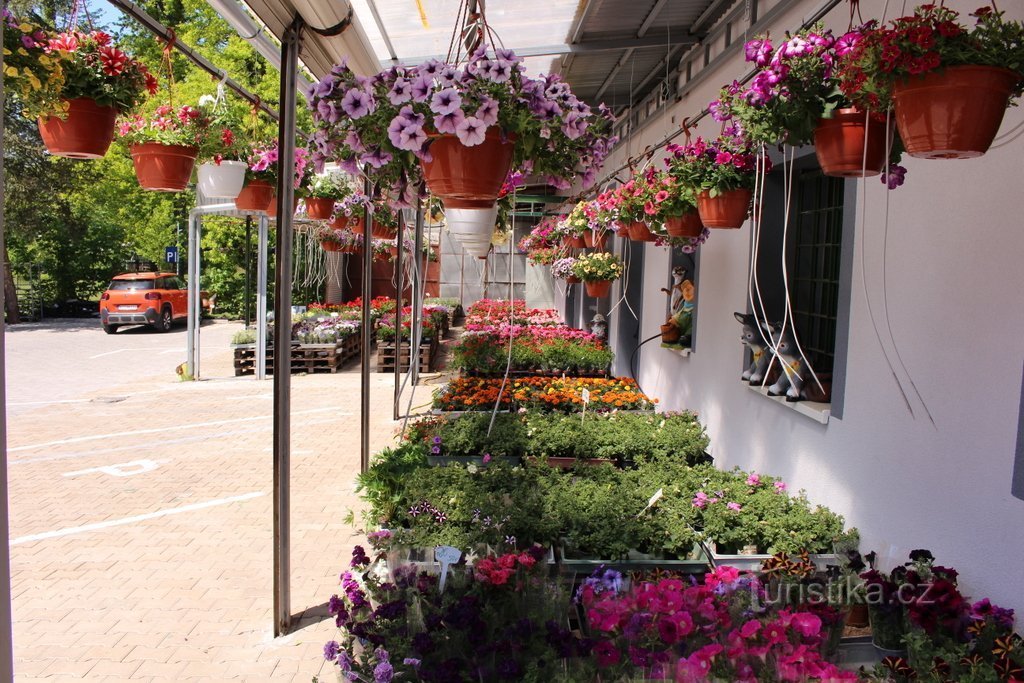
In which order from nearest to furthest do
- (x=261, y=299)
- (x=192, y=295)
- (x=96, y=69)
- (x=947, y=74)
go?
(x=947, y=74) < (x=96, y=69) < (x=261, y=299) < (x=192, y=295)

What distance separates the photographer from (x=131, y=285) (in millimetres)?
20031

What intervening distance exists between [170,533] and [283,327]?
212 cm

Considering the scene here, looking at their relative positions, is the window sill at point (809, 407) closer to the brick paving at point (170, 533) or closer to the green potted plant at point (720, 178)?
the green potted plant at point (720, 178)

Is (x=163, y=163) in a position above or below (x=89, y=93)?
below

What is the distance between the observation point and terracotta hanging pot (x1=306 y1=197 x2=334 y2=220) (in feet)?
21.3

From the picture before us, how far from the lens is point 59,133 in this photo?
3004 mm

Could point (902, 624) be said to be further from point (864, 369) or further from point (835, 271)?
point (835, 271)

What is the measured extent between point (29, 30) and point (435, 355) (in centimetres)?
1154

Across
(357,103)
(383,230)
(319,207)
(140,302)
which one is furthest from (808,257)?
(140,302)

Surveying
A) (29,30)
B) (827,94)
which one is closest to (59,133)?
(29,30)

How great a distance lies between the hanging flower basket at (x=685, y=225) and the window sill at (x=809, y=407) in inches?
37.6

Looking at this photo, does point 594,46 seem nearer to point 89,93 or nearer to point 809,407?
point 809,407

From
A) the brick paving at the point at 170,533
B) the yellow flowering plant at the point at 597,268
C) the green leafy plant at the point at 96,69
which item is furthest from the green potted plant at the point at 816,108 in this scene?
the yellow flowering plant at the point at 597,268

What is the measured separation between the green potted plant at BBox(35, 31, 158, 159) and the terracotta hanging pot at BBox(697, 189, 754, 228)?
2.48 metres
